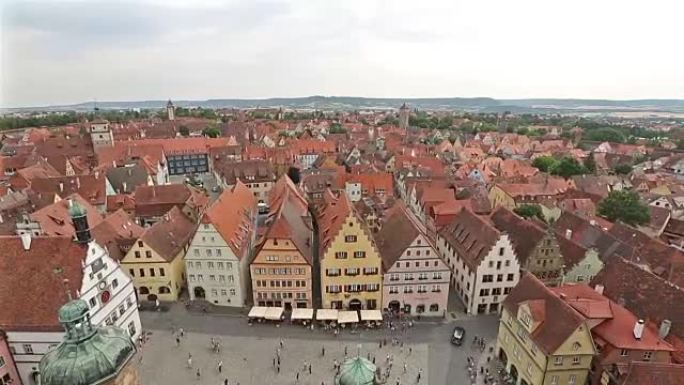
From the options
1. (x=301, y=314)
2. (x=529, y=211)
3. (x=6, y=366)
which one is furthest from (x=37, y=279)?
(x=529, y=211)

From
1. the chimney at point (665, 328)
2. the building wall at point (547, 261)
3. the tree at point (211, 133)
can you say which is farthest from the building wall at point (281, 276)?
the tree at point (211, 133)

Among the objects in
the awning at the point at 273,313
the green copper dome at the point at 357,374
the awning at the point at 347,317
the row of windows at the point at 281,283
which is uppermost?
the green copper dome at the point at 357,374

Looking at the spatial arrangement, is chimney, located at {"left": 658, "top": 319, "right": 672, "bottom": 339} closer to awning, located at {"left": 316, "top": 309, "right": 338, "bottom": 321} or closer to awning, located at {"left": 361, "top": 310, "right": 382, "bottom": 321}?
awning, located at {"left": 361, "top": 310, "right": 382, "bottom": 321}

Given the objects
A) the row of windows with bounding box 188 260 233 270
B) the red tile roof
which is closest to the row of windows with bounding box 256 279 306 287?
the row of windows with bounding box 188 260 233 270

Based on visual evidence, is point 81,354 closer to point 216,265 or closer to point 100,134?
point 216,265

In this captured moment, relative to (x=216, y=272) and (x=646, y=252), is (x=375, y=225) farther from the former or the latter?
(x=646, y=252)

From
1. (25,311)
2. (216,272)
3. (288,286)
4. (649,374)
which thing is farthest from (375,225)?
(25,311)

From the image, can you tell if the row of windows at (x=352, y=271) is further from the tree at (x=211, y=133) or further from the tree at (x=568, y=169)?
the tree at (x=211, y=133)
